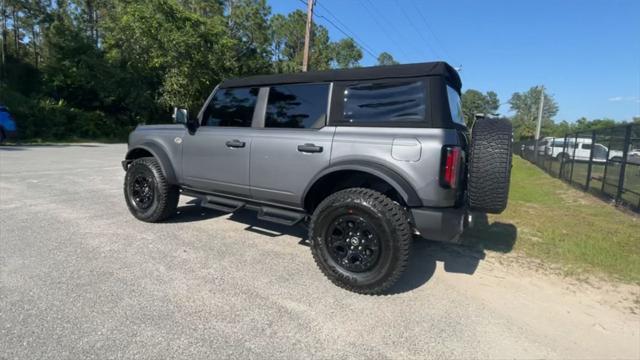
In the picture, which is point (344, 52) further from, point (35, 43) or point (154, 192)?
point (154, 192)

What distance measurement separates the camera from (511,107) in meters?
129

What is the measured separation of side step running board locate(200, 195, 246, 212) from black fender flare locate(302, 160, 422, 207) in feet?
4.50

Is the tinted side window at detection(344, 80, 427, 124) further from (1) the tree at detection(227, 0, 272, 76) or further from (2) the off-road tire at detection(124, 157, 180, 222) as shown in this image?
(1) the tree at detection(227, 0, 272, 76)

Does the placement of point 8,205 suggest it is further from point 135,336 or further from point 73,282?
point 135,336

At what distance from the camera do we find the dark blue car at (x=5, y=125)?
16406mm

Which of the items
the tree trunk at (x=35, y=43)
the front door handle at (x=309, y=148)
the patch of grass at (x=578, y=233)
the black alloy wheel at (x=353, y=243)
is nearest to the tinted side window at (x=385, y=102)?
the front door handle at (x=309, y=148)

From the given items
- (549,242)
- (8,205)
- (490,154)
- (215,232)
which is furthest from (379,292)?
(8,205)

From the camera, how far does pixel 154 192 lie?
4.98 m

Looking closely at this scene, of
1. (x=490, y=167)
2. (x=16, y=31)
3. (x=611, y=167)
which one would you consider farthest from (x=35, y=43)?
(x=611, y=167)

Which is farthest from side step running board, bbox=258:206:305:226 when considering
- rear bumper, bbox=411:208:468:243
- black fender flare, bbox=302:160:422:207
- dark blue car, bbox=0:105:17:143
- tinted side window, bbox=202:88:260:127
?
dark blue car, bbox=0:105:17:143

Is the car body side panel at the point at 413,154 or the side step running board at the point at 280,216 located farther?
the side step running board at the point at 280,216

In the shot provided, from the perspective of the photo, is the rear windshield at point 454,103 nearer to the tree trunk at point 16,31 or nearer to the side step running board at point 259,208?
the side step running board at point 259,208

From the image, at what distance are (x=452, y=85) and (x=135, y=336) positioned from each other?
3.51 metres

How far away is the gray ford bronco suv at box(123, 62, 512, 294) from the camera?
3.17 metres
